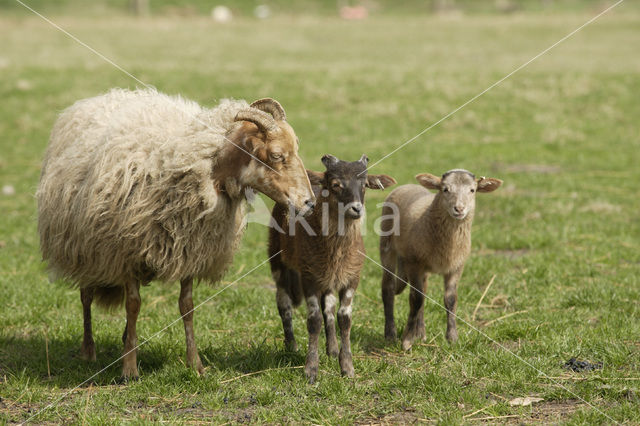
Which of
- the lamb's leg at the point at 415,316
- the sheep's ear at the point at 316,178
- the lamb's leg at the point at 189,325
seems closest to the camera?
the lamb's leg at the point at 189,325

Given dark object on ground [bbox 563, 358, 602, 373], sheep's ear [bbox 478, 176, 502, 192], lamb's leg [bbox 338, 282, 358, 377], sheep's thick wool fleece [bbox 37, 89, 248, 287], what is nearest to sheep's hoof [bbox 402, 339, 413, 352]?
lamb's leg [bbox 338, 282, 358, 377]

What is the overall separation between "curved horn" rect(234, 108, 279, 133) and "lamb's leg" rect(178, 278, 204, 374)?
1.55m

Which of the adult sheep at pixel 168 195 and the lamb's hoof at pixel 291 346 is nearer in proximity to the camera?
the adult sheep at pixel 168 195

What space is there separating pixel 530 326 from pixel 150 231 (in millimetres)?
3809

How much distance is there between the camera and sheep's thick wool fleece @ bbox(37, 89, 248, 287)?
6.17m

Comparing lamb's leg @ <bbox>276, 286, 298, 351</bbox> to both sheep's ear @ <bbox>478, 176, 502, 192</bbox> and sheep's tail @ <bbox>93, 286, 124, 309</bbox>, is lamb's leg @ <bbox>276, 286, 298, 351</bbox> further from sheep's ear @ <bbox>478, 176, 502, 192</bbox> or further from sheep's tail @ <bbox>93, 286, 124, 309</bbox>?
sheep's ear @ <bbox>478, 176, 502, 192</bbox>

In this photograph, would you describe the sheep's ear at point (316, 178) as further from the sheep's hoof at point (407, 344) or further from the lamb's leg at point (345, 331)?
the sheep's hoof at point (407, 344)

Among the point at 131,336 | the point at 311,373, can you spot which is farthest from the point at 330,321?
the point at 131,336

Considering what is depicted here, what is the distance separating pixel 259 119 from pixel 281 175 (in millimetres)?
490

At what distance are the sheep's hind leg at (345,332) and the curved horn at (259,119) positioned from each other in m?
1.63

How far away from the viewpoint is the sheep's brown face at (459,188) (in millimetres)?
6914

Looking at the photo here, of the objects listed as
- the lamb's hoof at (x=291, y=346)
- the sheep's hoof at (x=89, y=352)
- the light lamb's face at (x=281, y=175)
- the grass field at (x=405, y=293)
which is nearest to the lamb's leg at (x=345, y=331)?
the grass field at (x=405, y=293)

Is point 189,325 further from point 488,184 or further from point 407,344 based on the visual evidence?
point 488,184

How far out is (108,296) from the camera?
719 centimetres
